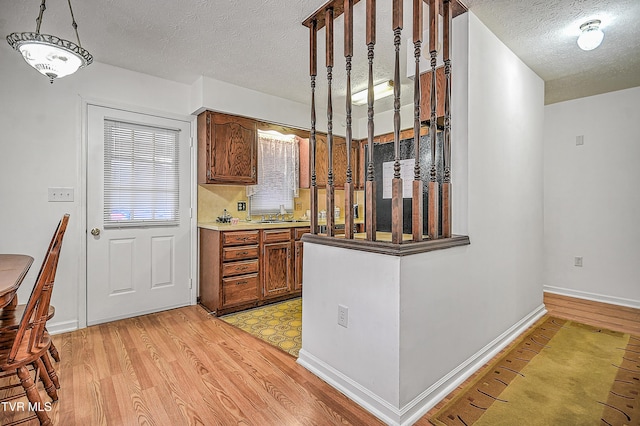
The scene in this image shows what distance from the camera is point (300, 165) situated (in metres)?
4.62

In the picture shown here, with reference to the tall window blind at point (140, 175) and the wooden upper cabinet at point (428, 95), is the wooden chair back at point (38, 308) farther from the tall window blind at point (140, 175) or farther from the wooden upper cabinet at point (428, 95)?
the wooden upper cabinet at point (428, 95)

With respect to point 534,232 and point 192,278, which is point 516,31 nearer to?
point 534,232

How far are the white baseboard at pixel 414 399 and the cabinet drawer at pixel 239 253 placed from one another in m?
1.43

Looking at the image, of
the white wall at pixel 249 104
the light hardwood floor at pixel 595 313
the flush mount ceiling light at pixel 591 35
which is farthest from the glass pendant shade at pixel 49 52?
the light hardwood floor at pixel 595 313

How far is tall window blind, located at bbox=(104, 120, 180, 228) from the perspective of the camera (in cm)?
318

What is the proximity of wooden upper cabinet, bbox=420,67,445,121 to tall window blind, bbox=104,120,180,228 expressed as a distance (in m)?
2.65

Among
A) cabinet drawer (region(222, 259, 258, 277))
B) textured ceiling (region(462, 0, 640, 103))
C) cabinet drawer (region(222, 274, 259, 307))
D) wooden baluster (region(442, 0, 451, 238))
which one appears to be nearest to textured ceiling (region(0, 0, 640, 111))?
textured ceiling (region(462, 0, 640, 103))

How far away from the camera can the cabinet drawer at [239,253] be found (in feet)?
11.0

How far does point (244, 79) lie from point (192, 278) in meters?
2.31

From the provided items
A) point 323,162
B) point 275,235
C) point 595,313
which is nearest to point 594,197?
point 595,313

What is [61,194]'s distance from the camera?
9.48ft

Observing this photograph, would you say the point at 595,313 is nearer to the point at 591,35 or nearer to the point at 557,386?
the point at 557,386

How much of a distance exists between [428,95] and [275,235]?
2173 mm

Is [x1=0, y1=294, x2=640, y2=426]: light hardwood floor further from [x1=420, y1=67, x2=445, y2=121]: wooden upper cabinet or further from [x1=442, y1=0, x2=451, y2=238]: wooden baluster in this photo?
[x1=420, y1=67, x2=445, y2=121]: wooden upper cabinet
